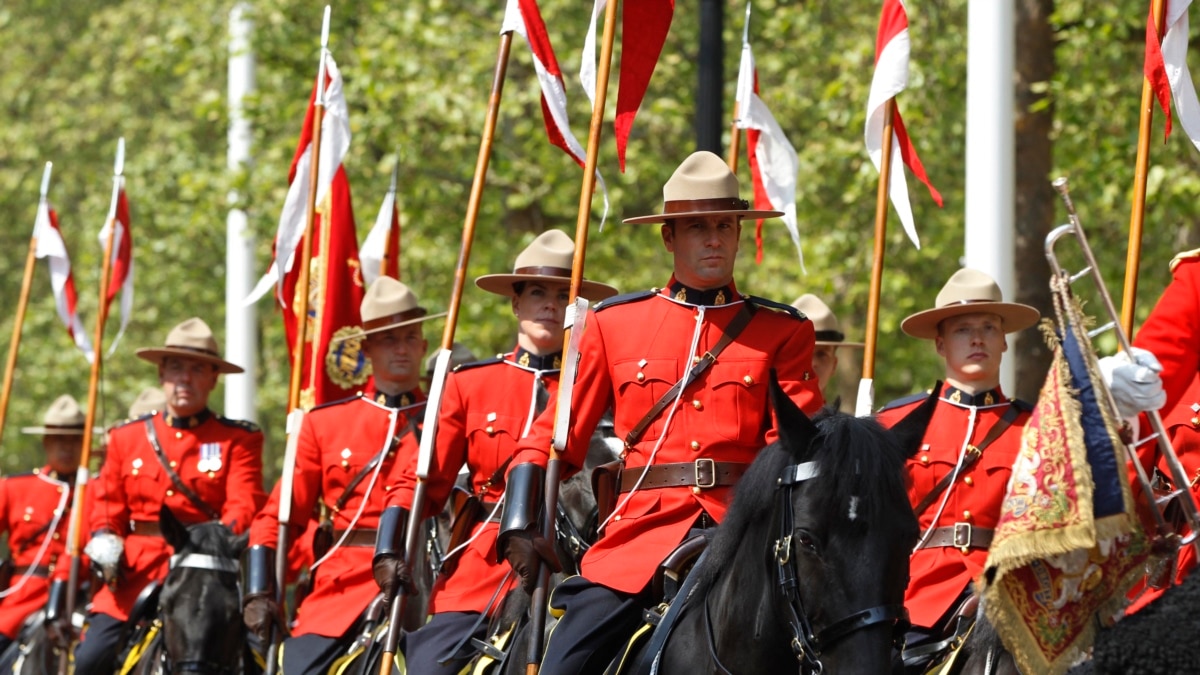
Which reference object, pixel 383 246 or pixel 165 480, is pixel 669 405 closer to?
pixel 165 480

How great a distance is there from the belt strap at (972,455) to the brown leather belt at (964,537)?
0.13 m

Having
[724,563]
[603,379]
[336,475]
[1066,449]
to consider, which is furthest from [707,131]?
[1066,449]

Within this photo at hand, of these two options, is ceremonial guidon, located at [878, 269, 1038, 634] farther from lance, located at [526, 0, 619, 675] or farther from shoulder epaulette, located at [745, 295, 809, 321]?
lance, located at [526, 0, 619, 675]

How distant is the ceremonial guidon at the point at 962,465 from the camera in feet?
23.0

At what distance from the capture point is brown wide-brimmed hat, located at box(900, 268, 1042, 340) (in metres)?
7.55

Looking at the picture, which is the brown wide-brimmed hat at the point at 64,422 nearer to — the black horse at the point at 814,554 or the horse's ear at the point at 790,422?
the black horse at the point at 814,554

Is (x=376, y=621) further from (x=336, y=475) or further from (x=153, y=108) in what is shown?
(x=153, y=108)

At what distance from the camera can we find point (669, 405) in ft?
20.6

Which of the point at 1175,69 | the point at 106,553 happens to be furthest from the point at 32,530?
the point at 1175,69

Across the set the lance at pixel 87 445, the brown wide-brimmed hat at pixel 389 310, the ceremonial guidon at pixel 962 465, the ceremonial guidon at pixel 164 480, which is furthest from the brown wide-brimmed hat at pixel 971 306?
the lance at pixel 87 445

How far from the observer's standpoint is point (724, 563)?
5574 mm

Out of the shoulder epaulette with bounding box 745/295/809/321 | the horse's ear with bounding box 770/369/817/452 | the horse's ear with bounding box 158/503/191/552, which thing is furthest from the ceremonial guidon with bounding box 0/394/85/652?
the horse's ear with bounding box 770/369/817/452

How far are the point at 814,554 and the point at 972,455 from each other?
2.23m

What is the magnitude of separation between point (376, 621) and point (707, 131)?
13.2ft
